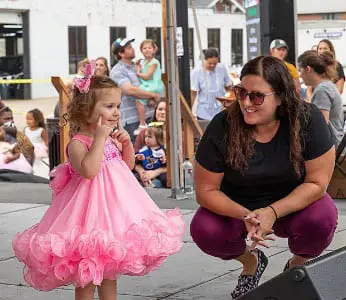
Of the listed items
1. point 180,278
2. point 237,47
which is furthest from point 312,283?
point 237,47

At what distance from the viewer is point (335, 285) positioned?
2994 mm

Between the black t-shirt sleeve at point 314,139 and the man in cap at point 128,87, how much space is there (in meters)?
7.12

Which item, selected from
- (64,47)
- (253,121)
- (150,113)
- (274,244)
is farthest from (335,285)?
(64,47)

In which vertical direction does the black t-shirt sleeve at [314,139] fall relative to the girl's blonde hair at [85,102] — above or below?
below

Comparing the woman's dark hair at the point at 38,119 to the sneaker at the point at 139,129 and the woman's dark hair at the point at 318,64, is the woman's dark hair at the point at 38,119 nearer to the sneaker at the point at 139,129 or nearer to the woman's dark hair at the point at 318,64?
the sneaker at the point at 139,129

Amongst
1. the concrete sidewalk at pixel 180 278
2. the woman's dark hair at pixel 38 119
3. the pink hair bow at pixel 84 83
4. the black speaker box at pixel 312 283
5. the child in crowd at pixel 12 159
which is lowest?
the concrete sidewalk at pixel 180 278

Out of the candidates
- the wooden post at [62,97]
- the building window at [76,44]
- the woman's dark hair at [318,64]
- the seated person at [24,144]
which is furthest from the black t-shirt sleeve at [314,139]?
the building window at [76,44]

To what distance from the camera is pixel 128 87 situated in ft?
39.4

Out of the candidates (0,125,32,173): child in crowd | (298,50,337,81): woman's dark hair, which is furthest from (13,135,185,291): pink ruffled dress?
(0,125,32,173): child in crowd

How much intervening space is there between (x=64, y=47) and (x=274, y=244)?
25.9 m

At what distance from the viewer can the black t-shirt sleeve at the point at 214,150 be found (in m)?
4.96

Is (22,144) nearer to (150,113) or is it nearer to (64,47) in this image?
(150,113)

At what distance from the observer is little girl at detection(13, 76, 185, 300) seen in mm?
4500

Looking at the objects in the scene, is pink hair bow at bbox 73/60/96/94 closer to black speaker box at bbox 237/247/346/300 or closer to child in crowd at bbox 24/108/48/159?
black speaker box at bbox 237/247/346/300
